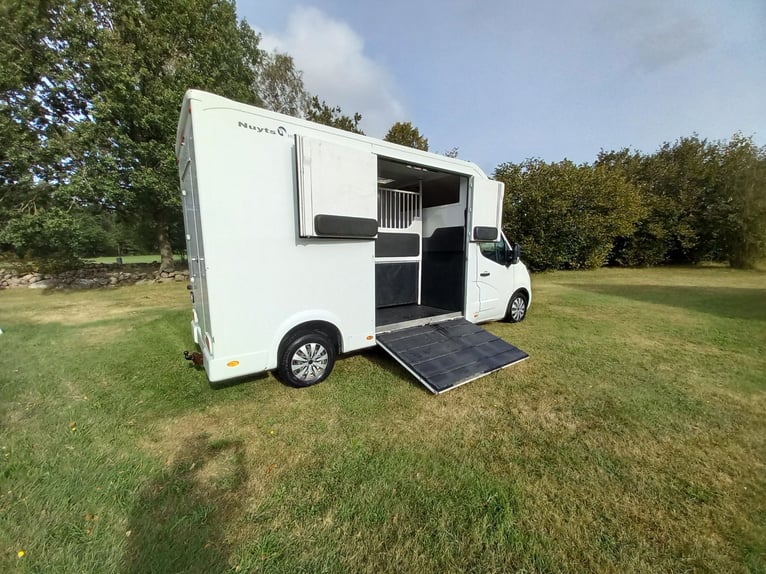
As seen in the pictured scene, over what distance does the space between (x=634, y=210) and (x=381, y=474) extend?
64.2 ft

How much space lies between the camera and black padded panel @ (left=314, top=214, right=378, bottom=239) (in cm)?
316

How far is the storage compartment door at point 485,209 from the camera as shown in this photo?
464 cm

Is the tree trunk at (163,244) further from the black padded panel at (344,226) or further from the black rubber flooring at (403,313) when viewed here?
the black padded panel at (344,226)

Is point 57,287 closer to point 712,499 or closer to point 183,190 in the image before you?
point 183,190

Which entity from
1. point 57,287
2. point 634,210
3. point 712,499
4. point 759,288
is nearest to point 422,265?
point 712,499

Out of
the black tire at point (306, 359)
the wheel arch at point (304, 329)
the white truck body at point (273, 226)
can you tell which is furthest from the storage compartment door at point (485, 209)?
the black tire at point (306, 359)

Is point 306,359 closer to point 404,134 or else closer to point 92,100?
point 92,100

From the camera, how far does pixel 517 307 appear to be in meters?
6.08

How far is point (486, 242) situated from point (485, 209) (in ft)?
1.82

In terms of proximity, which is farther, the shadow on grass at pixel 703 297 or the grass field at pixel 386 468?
the shadow on grass at pixel 703 297

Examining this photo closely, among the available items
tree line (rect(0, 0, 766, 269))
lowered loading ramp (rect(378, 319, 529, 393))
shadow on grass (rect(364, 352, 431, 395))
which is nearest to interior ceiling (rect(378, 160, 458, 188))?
lowered loading ramp (rect(378, 319, 529, 393))

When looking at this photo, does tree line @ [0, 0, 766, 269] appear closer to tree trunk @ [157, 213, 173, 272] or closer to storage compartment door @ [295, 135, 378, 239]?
tree trunk @ [157, 213, 173, 272]

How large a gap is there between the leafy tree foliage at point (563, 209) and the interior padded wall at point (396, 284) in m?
12.0

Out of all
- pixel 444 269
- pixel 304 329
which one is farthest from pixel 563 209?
pixel 304 329
